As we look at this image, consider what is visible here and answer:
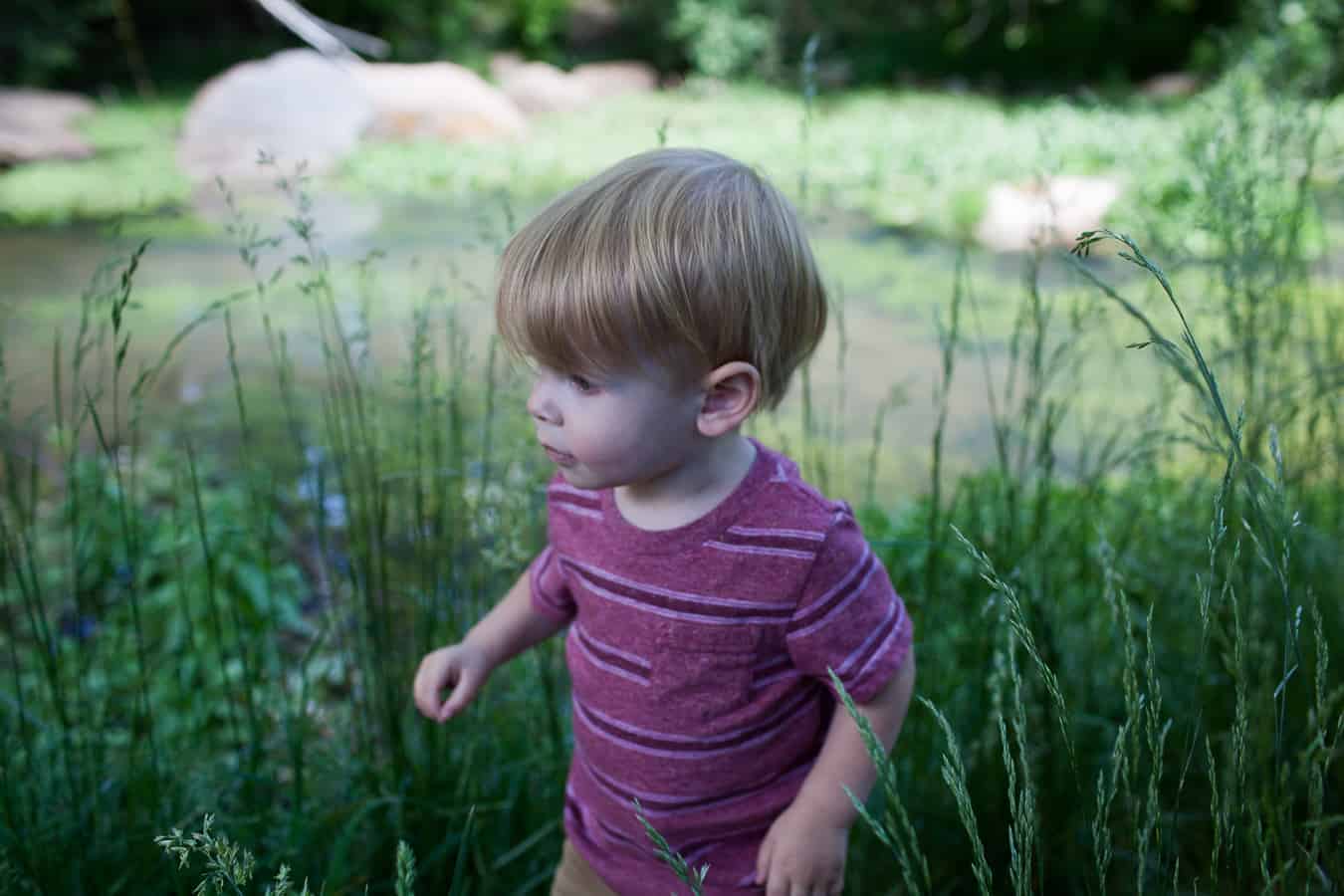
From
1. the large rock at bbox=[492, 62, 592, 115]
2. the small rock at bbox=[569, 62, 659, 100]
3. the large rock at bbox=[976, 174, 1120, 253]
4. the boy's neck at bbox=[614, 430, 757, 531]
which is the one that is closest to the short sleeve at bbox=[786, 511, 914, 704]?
the boy's neck at bbox=[614, 430, 757, 531]

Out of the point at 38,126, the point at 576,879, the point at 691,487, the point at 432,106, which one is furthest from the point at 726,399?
the point at 38,126

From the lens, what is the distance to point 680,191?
3.82ft

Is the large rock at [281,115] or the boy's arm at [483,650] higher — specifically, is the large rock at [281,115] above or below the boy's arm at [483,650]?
above

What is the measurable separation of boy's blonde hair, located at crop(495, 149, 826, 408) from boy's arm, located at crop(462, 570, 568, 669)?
0.36 metres

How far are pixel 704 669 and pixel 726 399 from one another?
0.28 m

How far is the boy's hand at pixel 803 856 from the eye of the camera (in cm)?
119

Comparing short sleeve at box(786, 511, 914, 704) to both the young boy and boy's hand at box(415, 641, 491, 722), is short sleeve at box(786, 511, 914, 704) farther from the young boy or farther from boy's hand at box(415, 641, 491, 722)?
boy's hand at box(415, 641, 491, 722)

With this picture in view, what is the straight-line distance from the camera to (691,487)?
1.26m

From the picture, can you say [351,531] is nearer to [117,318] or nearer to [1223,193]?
[117,318]

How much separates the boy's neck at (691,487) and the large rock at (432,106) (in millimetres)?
10321

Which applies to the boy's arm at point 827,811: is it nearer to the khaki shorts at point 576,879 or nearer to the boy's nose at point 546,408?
the khaki shorts at point 576,879

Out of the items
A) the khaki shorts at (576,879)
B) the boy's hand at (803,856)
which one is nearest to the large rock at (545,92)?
Result: the khaki shorts at (576,879)

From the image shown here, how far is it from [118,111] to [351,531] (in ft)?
42.8

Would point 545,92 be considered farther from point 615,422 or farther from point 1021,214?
point 615,422
